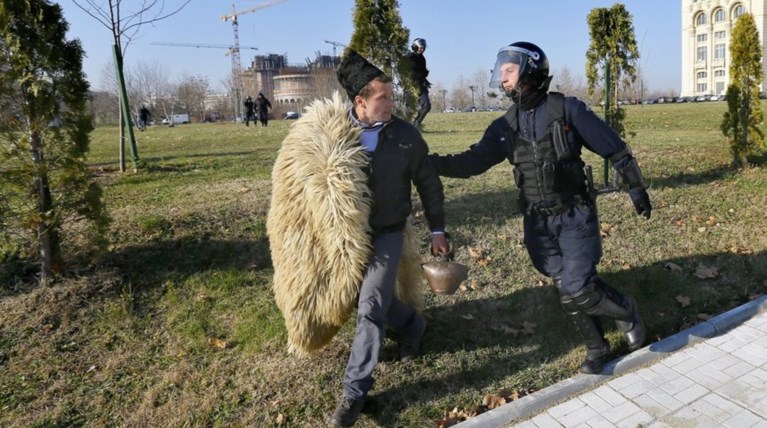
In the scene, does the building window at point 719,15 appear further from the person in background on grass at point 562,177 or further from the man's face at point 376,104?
the man's face at point 376,104

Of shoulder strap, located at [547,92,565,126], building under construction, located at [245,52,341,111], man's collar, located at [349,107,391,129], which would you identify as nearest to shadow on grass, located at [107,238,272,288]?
man's collar, located at [349,107,391,129]

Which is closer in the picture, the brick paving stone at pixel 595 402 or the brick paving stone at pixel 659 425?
the brick paving stone at pixel 659 425

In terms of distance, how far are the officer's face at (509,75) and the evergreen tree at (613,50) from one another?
5.17 m

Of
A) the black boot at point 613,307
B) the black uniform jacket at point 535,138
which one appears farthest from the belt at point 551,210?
the black boot at point 613,307

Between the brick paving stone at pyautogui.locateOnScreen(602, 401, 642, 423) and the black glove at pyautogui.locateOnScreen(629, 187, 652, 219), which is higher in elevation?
the black glove at pyautogui.locateOnScreen(629, 187, 652, 219)

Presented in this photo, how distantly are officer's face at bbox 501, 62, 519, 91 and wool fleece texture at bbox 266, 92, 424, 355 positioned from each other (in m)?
1.01

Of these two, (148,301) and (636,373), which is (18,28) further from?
(636,373)

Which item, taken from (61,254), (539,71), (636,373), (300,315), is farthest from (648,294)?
(61,254)

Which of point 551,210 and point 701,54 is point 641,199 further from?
point 701,54

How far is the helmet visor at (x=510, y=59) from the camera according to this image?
3561 millimetres

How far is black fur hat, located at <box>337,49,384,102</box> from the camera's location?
3396 millimetres

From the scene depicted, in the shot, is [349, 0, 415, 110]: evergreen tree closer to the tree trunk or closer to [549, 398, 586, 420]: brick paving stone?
the tree trunk

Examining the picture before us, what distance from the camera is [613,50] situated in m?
8.27

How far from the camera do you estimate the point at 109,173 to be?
32.9 feet
